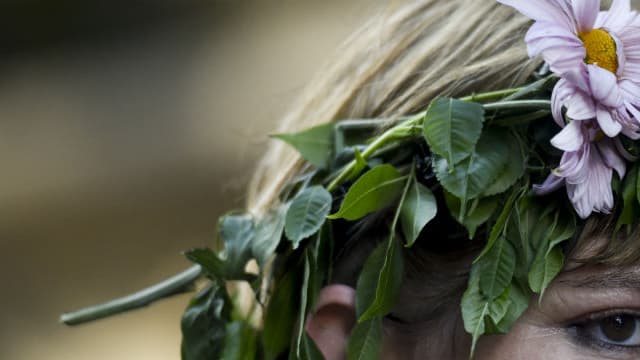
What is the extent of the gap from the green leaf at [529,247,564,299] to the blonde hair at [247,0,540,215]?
280mm

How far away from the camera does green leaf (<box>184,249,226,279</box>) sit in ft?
6.48

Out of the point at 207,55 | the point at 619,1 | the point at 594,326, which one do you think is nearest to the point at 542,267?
the point at 594,326

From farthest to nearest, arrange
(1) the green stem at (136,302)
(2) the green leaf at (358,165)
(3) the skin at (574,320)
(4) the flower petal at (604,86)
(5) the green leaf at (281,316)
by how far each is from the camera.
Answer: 1. (1) the green stem at (136,302)
2. (5) the green leaf at (281,316)
3. (2) the green leaf at (358,165)
4. (3) the skin at (574,320)
5. (4) the flower petal at (604,86)

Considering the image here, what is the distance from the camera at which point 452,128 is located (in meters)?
1.76

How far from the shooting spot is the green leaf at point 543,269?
5.73 feet

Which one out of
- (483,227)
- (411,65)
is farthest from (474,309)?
(411,65)

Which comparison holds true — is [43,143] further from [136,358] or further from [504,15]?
[504,15]

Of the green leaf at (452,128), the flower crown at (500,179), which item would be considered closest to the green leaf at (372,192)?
the flower crown at (500,179)

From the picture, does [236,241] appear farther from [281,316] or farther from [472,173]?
[472,173]

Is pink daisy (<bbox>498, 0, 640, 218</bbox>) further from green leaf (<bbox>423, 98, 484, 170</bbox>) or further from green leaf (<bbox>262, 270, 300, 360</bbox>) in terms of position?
green leaf (<bbox>262, 270, 300, 360</bbox>)

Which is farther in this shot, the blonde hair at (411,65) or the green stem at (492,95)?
the blonde hair at (411,65)

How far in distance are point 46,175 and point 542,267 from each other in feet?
15.7

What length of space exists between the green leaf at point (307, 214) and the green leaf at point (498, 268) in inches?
9.9

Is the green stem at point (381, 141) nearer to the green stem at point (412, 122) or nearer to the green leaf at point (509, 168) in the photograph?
the green stem at point (412, 122)
